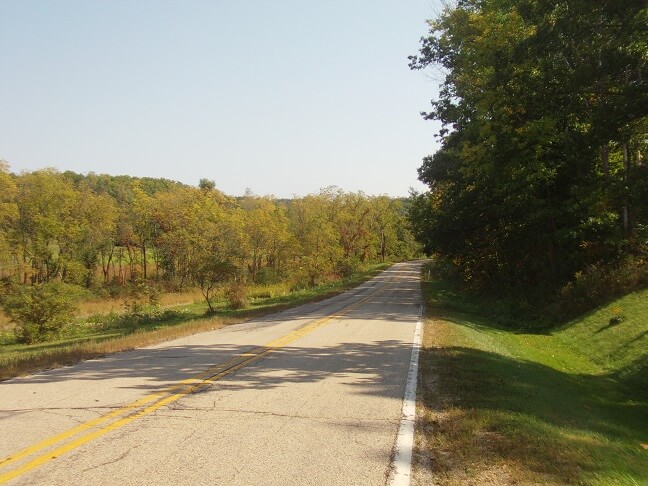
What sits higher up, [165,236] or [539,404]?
[165,236]

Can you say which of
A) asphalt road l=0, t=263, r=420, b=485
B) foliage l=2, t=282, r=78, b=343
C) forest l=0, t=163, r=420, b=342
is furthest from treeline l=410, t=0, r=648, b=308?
foliage l=2, t=282, r=78, b=343

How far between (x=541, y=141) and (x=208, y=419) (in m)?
18.6

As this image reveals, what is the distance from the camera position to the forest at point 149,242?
32.2m

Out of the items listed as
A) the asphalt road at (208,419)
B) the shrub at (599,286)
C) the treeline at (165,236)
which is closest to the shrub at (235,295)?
the treeline at (165,236)

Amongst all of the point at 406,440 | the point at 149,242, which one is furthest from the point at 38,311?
the point at 149,242

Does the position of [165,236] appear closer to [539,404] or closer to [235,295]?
[235,295]

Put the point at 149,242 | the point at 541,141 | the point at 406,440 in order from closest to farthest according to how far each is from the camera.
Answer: the point at 406,440
the point at 541,141
the point at 149,242

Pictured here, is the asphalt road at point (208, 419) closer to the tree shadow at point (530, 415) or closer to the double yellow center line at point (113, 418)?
the double yellow center line at point (113, 418)

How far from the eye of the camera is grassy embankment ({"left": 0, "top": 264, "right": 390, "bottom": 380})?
12102mm

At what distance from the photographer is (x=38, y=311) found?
3131 centimetres

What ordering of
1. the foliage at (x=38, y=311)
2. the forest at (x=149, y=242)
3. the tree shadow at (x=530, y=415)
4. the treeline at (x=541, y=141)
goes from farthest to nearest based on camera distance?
1. the forest at (x=149, y=242)
2. the foliage at (x=38, y=311)
3. the treeline at (x=541, y=141)
4. the tree shadow at (x=530, y=415)

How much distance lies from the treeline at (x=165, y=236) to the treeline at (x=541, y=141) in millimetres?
14572

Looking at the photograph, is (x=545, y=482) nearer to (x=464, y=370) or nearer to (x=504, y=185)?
(x=464, y=370)

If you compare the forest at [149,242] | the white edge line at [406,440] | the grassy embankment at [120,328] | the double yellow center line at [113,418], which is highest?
the forest at [149,242]
